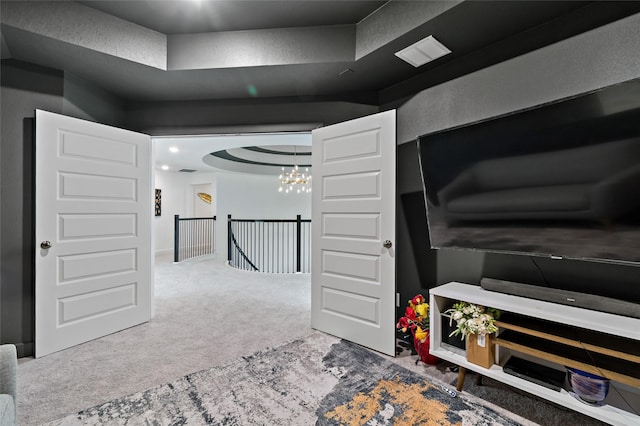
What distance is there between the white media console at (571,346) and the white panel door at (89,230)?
2.85 meters

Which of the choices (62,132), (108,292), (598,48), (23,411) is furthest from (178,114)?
(598,48)

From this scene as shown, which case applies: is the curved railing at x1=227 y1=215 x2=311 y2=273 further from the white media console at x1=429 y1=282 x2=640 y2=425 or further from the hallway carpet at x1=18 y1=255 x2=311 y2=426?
the white media console at x1=429 y1=282 x2=640 y2=425

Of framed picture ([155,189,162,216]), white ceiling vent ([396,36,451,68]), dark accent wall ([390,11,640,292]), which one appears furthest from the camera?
framed picture ([155,189,162,216])

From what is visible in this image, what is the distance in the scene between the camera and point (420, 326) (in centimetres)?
222

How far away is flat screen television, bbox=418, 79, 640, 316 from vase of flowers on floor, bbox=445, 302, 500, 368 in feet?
1.29

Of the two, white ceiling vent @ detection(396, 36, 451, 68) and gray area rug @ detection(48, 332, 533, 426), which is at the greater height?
white ceiling vent @ detection(396, 36, 451, 68)

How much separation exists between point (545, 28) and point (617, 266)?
1.46 meters

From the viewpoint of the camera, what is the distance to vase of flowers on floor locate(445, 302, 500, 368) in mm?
1700

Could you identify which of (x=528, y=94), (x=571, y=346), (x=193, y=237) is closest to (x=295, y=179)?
(x=193, y=237)

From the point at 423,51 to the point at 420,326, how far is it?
204 cm

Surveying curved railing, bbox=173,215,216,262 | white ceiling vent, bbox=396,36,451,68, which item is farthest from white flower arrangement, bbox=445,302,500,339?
curved railing, bbox=173,215,216,262

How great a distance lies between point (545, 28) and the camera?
1800 millimetres

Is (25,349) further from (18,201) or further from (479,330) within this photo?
(479,330)

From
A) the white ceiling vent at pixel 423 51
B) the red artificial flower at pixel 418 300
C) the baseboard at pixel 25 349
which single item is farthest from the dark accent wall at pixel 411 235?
the baseboard at pixel 25 349
